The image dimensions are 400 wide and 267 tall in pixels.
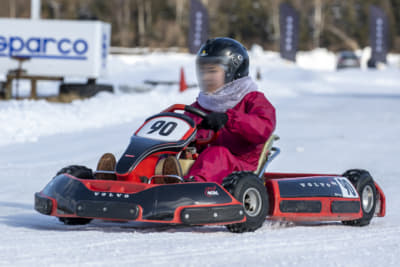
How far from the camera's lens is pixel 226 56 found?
506cm

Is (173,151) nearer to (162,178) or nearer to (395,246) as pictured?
(162,178)

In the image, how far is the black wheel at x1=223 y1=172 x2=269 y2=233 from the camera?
436cm

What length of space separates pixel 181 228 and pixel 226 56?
3.94 feet

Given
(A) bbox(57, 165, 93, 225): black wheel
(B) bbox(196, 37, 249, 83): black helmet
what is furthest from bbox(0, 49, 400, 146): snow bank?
(B) bbox(196, 37, 249, 83): black helmet

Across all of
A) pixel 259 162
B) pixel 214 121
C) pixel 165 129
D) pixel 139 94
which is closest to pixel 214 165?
pixel 214 121

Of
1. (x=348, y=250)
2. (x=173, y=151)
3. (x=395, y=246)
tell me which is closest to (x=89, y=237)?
(x=173, y=151)

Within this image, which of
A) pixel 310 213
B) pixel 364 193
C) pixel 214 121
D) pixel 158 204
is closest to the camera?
pixel 158 204

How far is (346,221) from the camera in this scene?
530 cm

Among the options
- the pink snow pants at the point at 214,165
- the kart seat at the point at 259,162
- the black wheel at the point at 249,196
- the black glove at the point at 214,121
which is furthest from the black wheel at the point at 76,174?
the black wheel at the point at 249,196

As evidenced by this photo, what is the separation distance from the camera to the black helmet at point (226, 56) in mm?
5047

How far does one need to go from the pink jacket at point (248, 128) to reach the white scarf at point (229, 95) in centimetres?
4

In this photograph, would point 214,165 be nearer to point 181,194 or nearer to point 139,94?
point 181,194

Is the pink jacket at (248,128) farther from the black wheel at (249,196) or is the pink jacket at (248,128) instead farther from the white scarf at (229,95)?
the black wheel at (249,196)

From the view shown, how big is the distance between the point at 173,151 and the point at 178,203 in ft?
1.83
